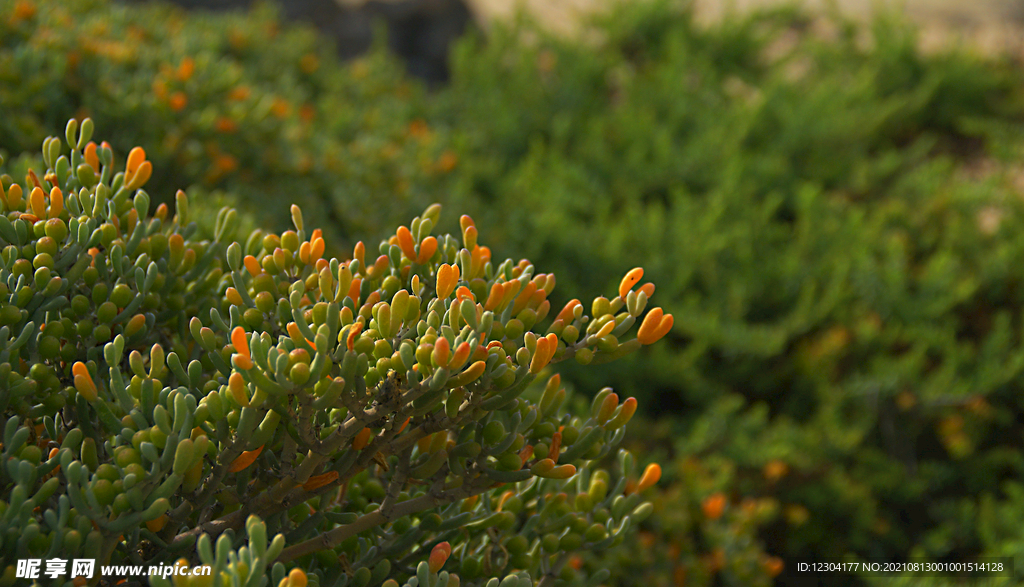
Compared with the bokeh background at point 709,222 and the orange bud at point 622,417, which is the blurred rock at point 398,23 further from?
the orange bud at point 622,417

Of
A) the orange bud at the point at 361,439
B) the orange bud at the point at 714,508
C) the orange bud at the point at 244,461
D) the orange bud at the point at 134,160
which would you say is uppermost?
the orange bud at the point at 134,160

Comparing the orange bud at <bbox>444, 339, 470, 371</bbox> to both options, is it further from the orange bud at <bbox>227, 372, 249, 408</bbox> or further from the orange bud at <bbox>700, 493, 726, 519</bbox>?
the orange bud at <bbox>700, 493, 726, 519</bbox>

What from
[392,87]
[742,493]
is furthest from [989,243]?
[392,87]

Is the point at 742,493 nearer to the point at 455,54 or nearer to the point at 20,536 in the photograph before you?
the point at 20,536

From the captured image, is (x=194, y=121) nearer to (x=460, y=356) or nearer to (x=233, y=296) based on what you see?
(x=233, y=296)

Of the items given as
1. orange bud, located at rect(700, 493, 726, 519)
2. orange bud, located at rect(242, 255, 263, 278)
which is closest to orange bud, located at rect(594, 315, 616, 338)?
orange bud, located at rect(242, 255, 263, 278)

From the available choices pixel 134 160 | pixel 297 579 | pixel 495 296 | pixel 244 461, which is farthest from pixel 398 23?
pixel 297 579

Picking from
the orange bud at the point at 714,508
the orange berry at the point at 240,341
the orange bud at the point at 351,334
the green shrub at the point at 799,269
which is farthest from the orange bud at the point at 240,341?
the green shrub at the point at 799,269
